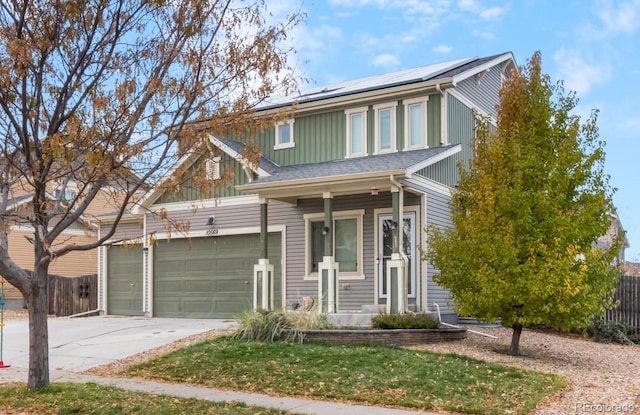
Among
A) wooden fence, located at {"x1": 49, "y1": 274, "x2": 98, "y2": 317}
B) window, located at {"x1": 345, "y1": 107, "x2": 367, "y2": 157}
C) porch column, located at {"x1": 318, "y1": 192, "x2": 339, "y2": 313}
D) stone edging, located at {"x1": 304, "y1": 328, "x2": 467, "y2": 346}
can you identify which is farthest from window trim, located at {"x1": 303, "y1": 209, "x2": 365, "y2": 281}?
wooden fence, located at {"x1": 49, "y1": 274, "x2": 98, "y2": 317}

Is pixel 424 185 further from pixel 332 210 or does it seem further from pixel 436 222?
pixel 332 210

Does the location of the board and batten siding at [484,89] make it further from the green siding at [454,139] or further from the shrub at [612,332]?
the shrub at [612,332]

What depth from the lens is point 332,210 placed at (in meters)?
17.3

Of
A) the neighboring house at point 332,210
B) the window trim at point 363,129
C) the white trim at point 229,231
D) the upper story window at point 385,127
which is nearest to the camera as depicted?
Answer: the neighboring house at point 332,210

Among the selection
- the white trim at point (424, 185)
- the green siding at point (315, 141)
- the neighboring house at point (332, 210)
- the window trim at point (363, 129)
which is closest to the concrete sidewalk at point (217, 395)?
the neighboring house at point (332, 210)

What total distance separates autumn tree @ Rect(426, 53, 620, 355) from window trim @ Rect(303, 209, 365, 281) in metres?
3.66

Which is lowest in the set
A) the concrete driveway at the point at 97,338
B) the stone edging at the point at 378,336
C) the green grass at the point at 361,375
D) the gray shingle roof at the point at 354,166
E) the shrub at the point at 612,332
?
the shrub at the point at 612,332

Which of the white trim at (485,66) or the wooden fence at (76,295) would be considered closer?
the white trim at (485,66)

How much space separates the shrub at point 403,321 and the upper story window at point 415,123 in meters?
5.31

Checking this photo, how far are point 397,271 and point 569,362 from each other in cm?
384

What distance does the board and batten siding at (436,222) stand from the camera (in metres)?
16.4

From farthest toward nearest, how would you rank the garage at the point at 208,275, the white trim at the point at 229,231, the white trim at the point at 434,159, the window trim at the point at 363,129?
the garage at the point at 208,275 → the white trim at the point at 229,231 → the window trim at the point at 363,129 → the white trim at the point at 434,159

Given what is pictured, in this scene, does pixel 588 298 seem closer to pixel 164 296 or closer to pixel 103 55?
pixel 103 55

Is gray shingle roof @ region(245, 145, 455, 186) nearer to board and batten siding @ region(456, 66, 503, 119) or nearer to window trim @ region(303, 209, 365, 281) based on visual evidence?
window trim @ region(303, 209, 365, 281)
